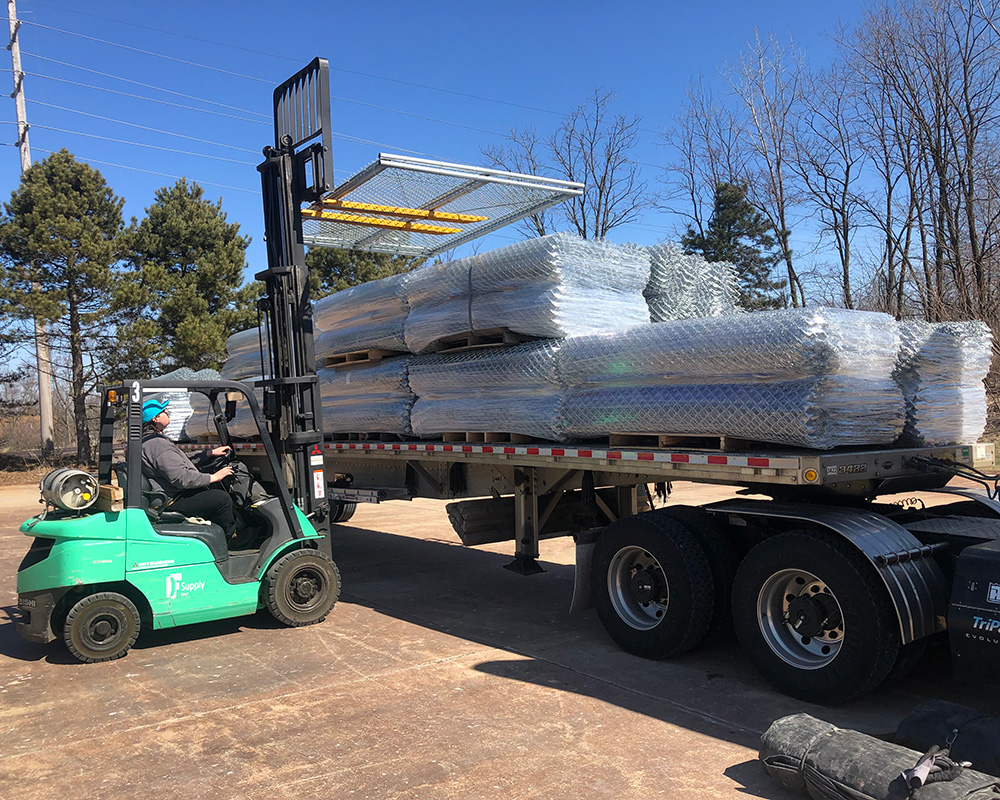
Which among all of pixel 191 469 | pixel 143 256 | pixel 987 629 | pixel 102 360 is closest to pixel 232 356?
pixel 191 469

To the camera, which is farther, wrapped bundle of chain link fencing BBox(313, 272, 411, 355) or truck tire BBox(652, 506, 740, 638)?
wrapped bundle of chain link fencing BBox(313, 272, 411, 355)

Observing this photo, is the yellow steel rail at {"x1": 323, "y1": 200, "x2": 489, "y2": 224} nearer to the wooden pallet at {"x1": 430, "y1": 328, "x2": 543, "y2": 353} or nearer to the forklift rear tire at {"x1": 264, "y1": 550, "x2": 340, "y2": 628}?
the wooden pallet at {"x1": 430, "y1": 328, "x2": 543, "y2": 353}

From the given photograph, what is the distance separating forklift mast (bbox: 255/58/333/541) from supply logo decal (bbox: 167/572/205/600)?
1313 mm

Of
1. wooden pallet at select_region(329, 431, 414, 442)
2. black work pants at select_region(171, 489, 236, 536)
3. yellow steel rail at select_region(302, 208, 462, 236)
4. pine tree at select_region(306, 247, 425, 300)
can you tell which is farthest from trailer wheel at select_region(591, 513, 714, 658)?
pine tree at select_region(306, 247, 425, 300)

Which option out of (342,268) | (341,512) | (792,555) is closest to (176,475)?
(792,555)

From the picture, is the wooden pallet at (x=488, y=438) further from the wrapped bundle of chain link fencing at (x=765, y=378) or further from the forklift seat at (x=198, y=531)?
the forklift seat at (x=198, y=531)

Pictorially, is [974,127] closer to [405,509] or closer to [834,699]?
[405,509]

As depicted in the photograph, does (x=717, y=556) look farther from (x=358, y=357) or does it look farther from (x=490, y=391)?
(x=358, y=357)

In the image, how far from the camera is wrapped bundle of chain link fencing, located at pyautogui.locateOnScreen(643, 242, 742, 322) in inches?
288

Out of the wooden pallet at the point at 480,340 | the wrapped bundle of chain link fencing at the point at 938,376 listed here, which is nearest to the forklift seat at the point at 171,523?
the wooden pallet at the point at 480,340

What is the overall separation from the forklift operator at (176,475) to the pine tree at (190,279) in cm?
1897

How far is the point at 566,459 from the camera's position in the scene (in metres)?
6.18

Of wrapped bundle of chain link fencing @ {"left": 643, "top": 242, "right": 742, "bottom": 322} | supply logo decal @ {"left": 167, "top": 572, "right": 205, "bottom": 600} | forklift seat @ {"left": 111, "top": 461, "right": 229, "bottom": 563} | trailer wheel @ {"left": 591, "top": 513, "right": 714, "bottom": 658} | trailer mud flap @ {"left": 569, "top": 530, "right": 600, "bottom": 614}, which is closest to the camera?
trailer wheel @ {"left": 591, "top": 513, "right": 714, "bottom": 658}

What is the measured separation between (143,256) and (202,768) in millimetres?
25499
